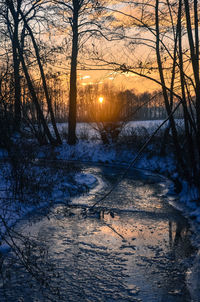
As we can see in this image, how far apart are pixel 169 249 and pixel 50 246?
→ 2.30 metres

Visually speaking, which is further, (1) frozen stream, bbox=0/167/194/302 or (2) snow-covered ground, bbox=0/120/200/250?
(2) snow-covered ground, bbox=0/120/200/250

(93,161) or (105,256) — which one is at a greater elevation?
(93,161)

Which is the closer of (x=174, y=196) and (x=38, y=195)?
(x=38, y=195)

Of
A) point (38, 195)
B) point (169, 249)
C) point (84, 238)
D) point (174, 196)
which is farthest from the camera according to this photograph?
point (174, 196)

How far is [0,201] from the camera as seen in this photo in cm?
790

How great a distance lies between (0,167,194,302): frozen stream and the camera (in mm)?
4461

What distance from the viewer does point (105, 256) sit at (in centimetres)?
566

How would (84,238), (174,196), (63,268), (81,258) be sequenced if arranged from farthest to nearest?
(174,196) → (84,238) → (81,258) → (63,268)

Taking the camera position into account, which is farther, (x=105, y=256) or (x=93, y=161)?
(x=93, y=161)

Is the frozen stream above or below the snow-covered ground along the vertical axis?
below

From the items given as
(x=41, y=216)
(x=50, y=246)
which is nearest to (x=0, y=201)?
(x=41, y=216)

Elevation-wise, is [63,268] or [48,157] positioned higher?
[48,157]

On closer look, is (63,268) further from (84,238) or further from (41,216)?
(41,216)

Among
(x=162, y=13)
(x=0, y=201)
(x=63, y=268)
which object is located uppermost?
(x=162, y=13)
